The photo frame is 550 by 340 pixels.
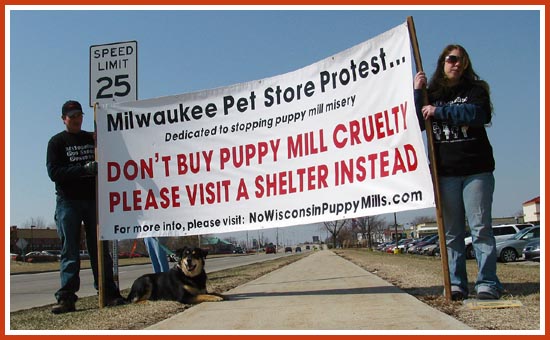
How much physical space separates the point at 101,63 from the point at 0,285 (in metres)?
3.38

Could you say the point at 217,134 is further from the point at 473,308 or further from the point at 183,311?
the point at 473,308

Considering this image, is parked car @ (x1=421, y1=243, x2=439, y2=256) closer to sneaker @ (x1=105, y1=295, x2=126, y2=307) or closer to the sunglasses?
sneaker @ (x1=105, y1=295, x2=126, y2=307)

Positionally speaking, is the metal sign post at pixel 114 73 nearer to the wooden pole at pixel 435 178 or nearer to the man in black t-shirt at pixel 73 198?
the man in black t-shirt at pixel 73 198

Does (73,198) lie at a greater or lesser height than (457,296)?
greater

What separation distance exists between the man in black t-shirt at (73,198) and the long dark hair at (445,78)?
4.00m

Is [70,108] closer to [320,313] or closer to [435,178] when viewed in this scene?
[320,313]

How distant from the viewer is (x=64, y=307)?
19.1 ft

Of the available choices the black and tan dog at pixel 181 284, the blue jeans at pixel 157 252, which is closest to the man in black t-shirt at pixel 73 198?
the black and tan dog at pixel 181 284

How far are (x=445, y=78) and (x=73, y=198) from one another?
442 centimetres

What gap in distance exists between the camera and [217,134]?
6.18 meters

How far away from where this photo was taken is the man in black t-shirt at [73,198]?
599 centimetres

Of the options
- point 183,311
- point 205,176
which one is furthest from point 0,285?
point 205,176

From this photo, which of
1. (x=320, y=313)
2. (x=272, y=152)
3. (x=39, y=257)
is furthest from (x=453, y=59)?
(x=39, y=257)

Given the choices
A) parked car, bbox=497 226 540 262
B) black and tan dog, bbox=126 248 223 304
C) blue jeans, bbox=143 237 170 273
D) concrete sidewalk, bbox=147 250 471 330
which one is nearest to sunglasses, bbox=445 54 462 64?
concrete sidewalk, bbox=147 250 471 330
